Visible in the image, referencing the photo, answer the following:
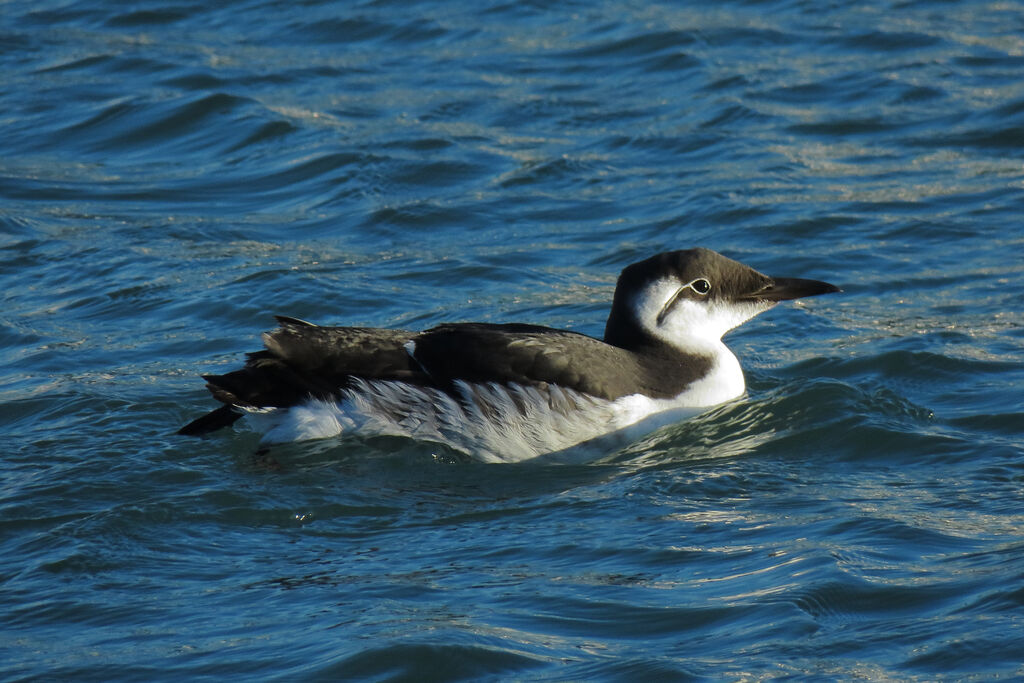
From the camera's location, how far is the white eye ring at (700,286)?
26.2 feet

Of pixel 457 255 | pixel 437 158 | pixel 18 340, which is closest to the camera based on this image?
pixel 18 340

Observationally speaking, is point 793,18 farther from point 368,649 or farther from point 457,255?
point 368,649

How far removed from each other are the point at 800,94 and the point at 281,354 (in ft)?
23.9

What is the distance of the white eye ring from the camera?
26.2ft

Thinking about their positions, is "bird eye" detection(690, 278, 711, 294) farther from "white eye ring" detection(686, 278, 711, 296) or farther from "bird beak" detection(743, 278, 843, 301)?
"bird beak" detection(743, 278, 843, 301)

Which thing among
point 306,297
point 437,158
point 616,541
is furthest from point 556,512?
point 437,158

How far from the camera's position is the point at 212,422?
7.75 metres

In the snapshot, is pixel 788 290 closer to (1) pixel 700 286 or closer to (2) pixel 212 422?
(1) pixel 700 286

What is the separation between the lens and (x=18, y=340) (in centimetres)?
934

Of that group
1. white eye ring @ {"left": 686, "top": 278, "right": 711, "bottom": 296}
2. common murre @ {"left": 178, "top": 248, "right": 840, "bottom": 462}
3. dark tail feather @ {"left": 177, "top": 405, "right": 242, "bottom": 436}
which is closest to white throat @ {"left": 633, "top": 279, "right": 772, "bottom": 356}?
white eye ring @ {"left": 686, "top": 278, "right": 711, "bottom": 296}

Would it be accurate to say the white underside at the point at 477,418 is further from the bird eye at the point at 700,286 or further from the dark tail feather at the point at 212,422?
the bird eye at the point at 700,286

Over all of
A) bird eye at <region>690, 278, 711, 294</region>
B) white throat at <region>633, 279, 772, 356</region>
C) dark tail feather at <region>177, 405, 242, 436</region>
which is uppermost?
bird eye at <region>690, 278, 711, 294</region>

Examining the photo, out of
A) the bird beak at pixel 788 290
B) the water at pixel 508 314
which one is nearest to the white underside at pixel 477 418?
the water at pixel 508 314

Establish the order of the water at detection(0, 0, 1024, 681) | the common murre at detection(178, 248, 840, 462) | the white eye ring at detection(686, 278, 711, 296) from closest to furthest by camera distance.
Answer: the water at detection(0, 0, 1024, 681)
the common murre at detection(178, 248, 840, 462)
the white eye ring at detection(686, 278, 711, 296)
